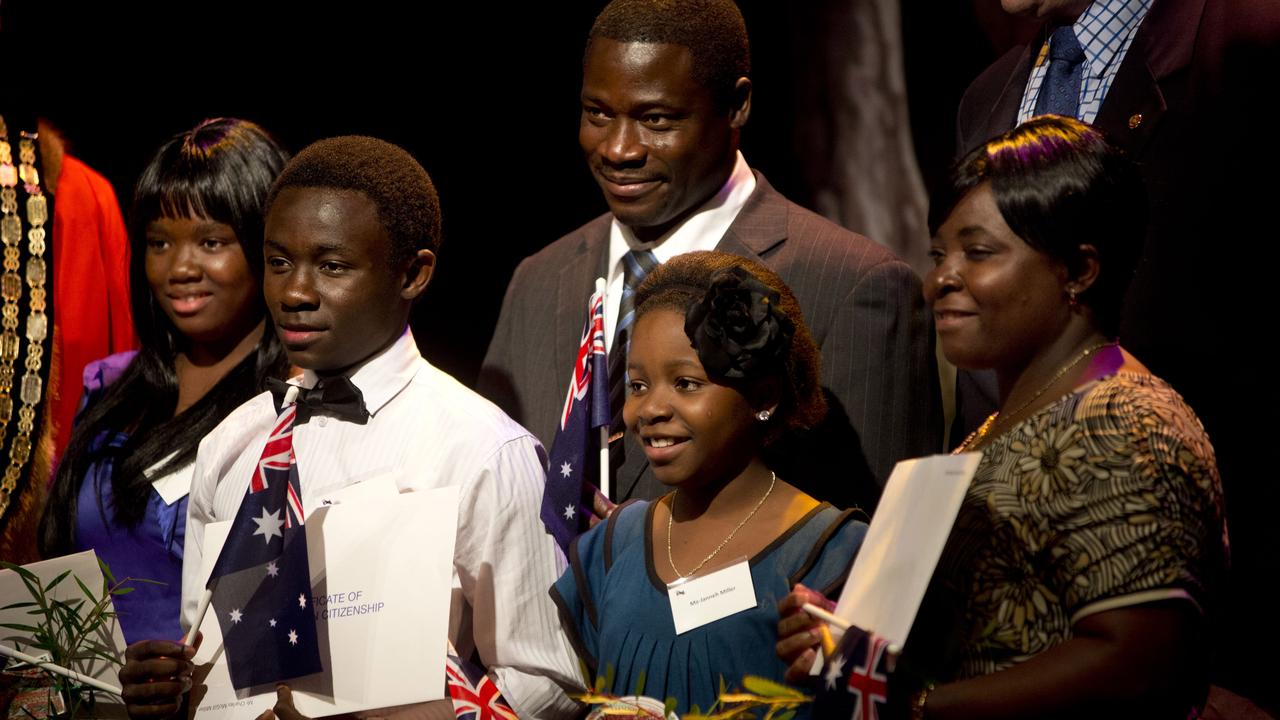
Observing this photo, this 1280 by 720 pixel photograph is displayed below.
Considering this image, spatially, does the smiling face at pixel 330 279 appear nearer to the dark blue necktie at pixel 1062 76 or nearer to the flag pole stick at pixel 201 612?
the flag pole stick at pixel 201 612

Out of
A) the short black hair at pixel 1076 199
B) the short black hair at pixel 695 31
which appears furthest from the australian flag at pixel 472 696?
Result: the short black hair at pixel 695 31

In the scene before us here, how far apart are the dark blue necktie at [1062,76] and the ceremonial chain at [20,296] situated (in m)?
2.61

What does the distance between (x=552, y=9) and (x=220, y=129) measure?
1332mm

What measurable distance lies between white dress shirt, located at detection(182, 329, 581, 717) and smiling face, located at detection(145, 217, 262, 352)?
0.49m

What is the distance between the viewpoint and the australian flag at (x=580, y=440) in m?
2.47

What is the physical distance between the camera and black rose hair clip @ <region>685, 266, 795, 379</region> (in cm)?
221

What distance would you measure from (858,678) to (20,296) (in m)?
2.76

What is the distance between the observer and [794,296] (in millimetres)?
2566

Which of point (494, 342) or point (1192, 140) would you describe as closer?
point (1192, 140)

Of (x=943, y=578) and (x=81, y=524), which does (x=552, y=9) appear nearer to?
(x=81, y=524)

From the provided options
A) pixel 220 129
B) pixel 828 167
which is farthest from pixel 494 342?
→ pixel 828 167

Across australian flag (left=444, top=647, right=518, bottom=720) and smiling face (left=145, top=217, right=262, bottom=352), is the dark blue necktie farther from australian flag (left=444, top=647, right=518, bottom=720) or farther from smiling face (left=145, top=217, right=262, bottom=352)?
smiling face (left=145, top=217, right=262, bottom=352)

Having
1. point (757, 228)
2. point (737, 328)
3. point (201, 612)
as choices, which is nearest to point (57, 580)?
point (201, 612)

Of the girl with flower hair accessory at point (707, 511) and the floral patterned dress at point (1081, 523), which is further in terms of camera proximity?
the girl with flower hair accessory at point (707, 511)
